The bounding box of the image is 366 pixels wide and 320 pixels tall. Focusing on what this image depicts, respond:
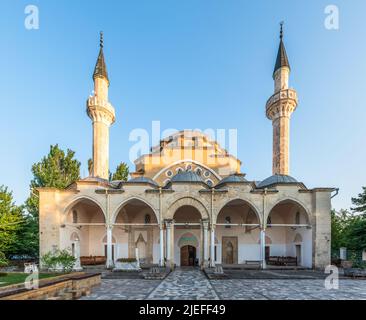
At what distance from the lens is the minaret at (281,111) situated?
20.2 meters

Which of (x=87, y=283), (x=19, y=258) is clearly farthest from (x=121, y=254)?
(x=87, y=283)

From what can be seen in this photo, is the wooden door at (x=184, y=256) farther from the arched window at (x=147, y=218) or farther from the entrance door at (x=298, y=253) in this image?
the entrance door at (x=298, y=253)

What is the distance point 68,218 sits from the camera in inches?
667

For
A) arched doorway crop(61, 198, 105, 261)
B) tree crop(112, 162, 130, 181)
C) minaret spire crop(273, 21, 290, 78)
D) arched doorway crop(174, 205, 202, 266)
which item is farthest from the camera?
tree crop(112, 162, 130, 181)

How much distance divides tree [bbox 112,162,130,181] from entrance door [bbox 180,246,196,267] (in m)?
16.8

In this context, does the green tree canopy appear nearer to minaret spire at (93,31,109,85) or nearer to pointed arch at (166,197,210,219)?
minaret spire at (93,31,109,85)

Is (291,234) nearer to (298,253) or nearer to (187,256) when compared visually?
(298,253)

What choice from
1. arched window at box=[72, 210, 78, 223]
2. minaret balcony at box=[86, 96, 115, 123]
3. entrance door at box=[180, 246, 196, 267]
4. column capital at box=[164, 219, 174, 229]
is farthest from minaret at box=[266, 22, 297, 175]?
arched window at box=[72, 210, 78, 223]

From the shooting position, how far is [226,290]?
920 centimetres

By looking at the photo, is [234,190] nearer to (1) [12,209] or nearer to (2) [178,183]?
(2) [178,183]

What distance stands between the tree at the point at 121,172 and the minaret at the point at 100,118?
12.6 metres

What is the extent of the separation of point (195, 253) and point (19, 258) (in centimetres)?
1377

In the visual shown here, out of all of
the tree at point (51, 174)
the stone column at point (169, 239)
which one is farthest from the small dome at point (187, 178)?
the tree at point (51, 174)

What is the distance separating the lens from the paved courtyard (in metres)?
8.18
